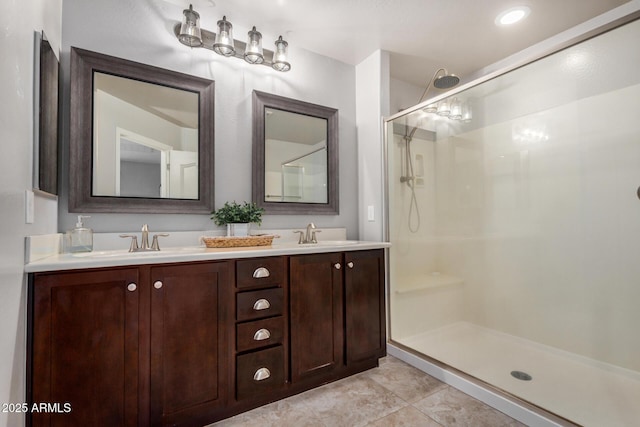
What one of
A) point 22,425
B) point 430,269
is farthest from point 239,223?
point 430,269

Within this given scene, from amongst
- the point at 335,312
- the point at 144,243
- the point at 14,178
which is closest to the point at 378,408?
the point at 335,312

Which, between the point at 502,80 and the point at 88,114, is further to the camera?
the point at 502,80

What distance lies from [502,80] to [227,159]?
1874mm

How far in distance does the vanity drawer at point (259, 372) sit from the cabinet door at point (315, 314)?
9 cm

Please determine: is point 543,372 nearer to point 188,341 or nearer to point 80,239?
point 188,341

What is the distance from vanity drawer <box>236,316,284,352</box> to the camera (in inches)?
57.8

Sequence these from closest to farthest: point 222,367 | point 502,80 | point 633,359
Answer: point 222,367 → point 633,359 → point 502,80

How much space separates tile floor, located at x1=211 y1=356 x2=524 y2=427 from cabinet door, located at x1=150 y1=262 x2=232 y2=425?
0.76 feet

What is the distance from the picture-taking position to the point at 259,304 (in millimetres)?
1521

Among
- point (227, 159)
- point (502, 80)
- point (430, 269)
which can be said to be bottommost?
point (430, 269)

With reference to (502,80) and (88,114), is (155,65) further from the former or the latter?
(502,80)

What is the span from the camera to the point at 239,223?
185cm

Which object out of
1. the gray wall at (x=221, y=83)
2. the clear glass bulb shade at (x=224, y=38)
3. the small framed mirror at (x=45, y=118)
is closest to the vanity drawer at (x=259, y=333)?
the gray wall at (x=221, y=83)

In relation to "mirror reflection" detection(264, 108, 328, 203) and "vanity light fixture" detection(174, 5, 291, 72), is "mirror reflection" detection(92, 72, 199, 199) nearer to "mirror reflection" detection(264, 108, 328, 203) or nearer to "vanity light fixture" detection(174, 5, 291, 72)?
"vanity light fixture" detection(174, 5, 291, 72)
